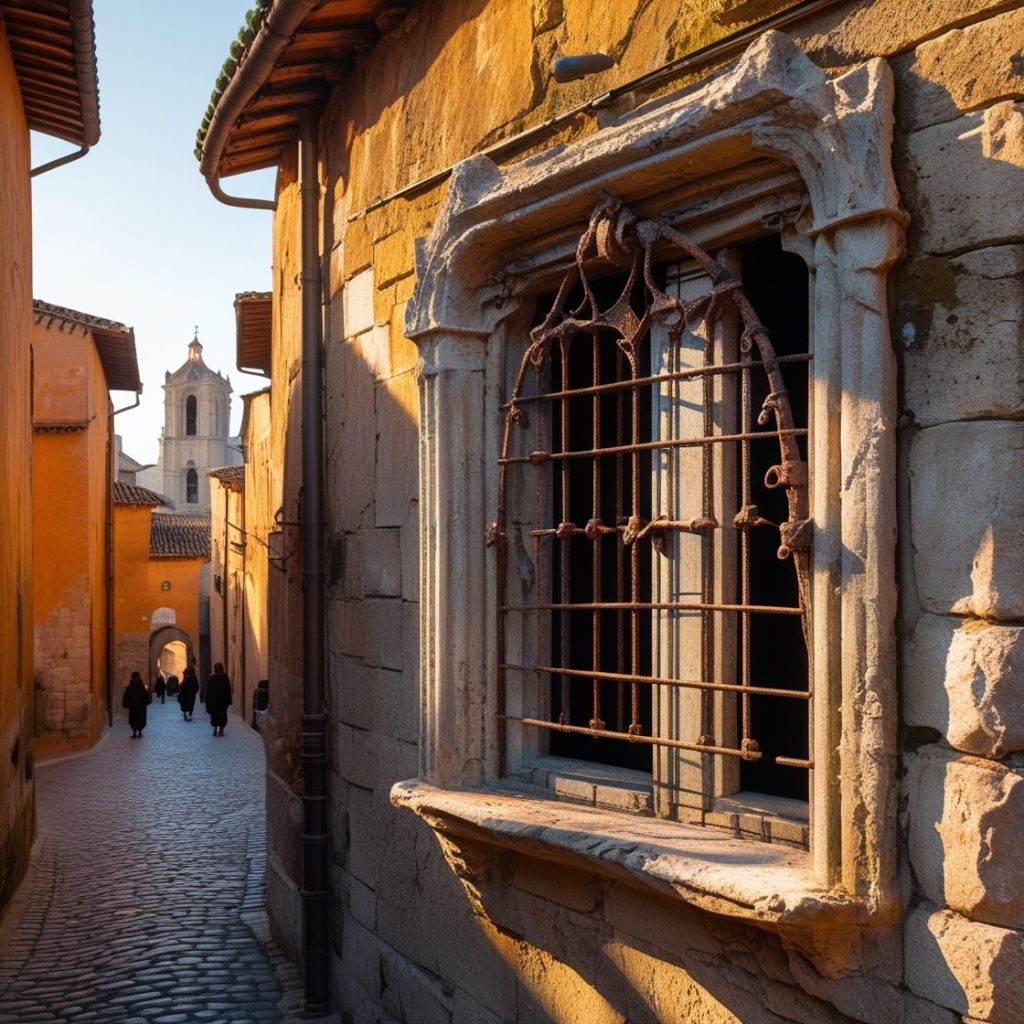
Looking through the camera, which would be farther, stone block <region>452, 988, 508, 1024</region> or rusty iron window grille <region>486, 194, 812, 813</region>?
stone block <region>452, 988, 508, 1024</region>

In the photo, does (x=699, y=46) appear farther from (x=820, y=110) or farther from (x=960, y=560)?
(x=960, y=560)

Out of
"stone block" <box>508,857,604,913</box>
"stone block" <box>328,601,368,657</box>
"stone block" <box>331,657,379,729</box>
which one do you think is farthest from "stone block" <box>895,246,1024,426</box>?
"stone block" <box>328,601,368,657</box>

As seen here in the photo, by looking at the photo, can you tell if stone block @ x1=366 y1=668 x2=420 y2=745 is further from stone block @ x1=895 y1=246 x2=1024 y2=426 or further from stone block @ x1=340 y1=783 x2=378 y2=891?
stone block @ x1=895 y1=246 x2=1024 y2=426

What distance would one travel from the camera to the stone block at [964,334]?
2.85 metres

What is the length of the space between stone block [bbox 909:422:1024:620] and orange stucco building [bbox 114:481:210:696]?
93.3 feet

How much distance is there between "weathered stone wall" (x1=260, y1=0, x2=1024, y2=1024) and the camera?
2.86 meters

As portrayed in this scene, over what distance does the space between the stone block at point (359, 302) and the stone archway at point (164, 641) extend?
96.5ft

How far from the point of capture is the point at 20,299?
39.8 ft

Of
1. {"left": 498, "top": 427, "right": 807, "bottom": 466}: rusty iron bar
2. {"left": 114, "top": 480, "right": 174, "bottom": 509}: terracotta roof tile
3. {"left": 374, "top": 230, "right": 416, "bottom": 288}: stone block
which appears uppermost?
{"left": 114, "top": 480, "right": 174, "bottom": 509}: terracotta roof tile

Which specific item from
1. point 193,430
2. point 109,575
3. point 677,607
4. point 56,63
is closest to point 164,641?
point 109,575

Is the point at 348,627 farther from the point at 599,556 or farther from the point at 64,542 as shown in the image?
the point at 64,542

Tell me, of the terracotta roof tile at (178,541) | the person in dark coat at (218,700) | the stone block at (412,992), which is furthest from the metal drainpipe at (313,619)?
the terracotta roof tile at (178,541)

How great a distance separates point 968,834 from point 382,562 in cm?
304

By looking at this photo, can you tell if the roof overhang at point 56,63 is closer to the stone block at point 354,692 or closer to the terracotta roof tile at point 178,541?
the stone block at point 354,692
